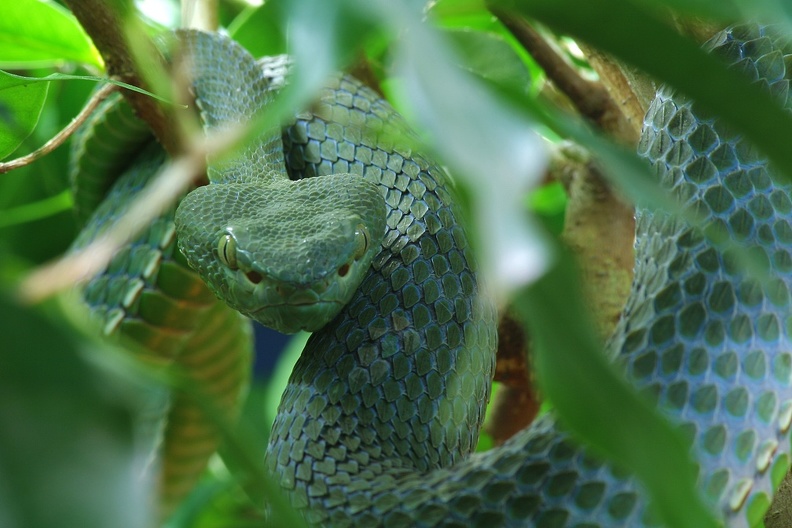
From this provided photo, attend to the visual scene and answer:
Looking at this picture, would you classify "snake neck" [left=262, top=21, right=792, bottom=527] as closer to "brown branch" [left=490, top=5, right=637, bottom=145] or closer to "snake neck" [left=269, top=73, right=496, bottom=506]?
"snake neck" [left=269, top=73, right=496, bottom=506]

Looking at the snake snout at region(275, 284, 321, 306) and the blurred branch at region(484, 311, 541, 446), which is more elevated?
the snake snout at region(275, 284, 321, 306)

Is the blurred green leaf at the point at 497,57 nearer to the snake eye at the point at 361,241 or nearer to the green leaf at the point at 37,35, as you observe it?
the snake eye at the point at 361,241

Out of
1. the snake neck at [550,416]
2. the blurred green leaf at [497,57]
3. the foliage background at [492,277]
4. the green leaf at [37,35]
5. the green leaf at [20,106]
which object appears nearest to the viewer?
the foliage background at [492,277]

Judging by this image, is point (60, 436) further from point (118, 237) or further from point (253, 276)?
point (253, 276)

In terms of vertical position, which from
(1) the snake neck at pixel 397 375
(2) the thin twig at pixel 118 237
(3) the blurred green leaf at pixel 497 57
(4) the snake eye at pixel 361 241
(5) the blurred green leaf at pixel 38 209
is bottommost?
(5) the blurred green leaf at pixel 38 209

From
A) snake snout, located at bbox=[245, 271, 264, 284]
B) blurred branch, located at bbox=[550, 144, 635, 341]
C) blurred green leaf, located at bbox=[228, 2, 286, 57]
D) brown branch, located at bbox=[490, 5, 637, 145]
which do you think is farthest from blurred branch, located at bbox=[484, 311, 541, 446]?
blurred green leaf, located at bbox=[228, 2, 286, 57]

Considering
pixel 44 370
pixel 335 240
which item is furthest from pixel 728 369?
pixel 44 370

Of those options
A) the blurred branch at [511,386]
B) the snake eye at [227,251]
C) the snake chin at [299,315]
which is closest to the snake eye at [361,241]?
the snake chin at [299,315]
